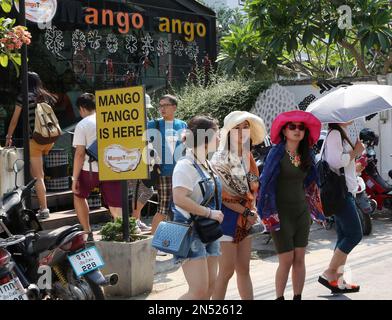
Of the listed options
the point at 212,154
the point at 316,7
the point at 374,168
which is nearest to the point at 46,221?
the point at 212,154

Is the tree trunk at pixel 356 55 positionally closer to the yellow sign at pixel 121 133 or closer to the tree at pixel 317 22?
the tree at pixel 317 22

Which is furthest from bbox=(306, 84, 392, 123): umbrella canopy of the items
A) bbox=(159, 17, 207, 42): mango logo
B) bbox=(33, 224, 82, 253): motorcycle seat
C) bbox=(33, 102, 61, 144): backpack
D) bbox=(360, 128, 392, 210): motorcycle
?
bbox=(159, 17, 207, 42): mango logo

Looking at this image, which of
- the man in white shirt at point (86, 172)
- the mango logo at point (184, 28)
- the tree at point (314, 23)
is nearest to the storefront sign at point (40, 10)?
the man in white shirt at point (86, 172)

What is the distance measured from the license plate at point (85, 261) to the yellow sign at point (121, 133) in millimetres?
1237

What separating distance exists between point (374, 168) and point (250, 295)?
5.80 m

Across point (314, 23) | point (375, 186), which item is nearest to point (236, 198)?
point (375, 186)

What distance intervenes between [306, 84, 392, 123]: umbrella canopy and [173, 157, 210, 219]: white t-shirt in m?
1.87

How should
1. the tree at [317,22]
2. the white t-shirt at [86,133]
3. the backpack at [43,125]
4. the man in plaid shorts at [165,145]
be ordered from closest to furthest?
1. the white t-shirt at [86,133]
2. the man in plaid shorts at [165,145]
3. the backpack at [43,125]
4. the tree at [317,22]

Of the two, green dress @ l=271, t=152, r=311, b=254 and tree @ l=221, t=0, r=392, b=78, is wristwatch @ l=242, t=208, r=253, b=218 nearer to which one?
green dress @ l=271, t=152, r=311, b=254

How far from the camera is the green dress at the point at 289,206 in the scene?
18.2ft

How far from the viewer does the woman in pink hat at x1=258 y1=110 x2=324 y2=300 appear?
5.54 meters

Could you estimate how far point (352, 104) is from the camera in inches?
247
